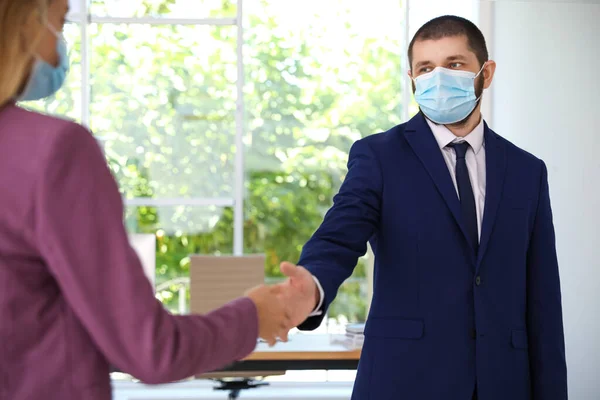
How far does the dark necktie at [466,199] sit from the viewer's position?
6.97 feet

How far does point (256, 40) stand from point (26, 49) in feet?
18.3

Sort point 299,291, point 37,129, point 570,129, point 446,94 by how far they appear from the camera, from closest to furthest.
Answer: point 37,129
point 299,291
point 446,94
point 570,129

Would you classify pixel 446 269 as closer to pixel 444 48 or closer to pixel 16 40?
pixel 444 48

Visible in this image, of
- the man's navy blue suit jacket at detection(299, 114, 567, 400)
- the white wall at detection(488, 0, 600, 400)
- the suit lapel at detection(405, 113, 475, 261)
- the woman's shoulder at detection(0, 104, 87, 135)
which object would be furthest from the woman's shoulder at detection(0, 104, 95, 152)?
the white wall at detection(488, 0, 600, 400)

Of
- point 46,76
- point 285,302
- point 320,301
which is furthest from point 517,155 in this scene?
point 46,76

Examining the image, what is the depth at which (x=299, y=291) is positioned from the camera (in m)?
1.96

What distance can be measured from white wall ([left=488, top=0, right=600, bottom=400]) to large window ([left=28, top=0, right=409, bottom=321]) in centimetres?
133

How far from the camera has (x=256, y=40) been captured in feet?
21.7

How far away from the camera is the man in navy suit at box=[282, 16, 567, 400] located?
2.09 m

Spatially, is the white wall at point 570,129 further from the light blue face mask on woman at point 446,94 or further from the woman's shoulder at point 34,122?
the woman's shoulder at point 34,122

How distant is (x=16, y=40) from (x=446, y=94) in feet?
4.93

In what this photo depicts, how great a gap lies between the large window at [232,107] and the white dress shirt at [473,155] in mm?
4364

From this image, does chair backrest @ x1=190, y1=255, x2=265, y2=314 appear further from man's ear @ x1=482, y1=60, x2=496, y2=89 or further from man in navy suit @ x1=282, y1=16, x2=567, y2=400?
man in navy suit @ x1=282, y1=16, x2=567, y2=400

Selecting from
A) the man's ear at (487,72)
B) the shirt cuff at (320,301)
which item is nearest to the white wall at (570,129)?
the man's ear at (487,72)
